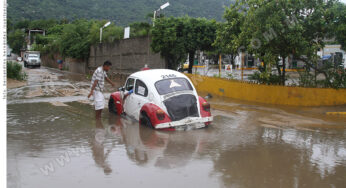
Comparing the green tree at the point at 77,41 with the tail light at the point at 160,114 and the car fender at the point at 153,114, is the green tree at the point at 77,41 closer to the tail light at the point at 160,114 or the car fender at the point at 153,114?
the car fender at the point at 153,114

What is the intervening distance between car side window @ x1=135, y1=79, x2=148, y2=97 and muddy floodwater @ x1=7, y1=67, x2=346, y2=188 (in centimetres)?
89

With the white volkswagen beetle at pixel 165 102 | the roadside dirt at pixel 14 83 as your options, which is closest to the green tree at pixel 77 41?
the roadside dirt at pixel 14 83

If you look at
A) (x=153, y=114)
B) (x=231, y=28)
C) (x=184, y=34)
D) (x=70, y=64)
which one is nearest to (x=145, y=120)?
(x=153, y=114)

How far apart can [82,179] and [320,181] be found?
376 centimetres

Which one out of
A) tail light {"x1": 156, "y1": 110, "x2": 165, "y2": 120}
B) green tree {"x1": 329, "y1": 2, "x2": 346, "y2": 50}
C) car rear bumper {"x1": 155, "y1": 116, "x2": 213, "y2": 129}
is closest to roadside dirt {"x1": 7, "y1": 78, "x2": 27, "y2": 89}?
tail light {"x1": 156, "y1": 110, "x2": 165, "y2": 120}

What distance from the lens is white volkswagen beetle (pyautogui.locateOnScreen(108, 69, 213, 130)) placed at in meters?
8.72

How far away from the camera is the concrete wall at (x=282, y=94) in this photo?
14.0 metres

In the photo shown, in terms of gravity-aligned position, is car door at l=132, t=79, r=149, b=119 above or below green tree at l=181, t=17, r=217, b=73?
below

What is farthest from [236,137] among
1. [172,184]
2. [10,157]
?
[10,157]

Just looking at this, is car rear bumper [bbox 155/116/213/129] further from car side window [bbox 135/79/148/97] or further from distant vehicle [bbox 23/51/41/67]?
distant vehicle [bbox 23/51/41/67]

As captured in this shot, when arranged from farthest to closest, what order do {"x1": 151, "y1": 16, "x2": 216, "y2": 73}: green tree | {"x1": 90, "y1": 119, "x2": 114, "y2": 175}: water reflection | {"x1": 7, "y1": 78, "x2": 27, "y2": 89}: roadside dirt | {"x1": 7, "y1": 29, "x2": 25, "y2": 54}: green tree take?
{"x1": 7, "y1": 29, "x2": 25, "y2": 54}: green tree, {"x1": 7, "y1": 78, "x2": 27, "y2": 89}: roadside dirt, {"x1": 151, "y1": 16, "x2": 216, "y2": 73}: green tree, {"x1": 90, "y1": 119, "x2": 114, "y2": 175}: water reflection

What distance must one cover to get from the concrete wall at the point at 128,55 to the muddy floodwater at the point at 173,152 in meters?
12.7

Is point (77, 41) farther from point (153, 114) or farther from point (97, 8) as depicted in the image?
point (97, 8)

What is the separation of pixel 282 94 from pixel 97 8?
7977cm
